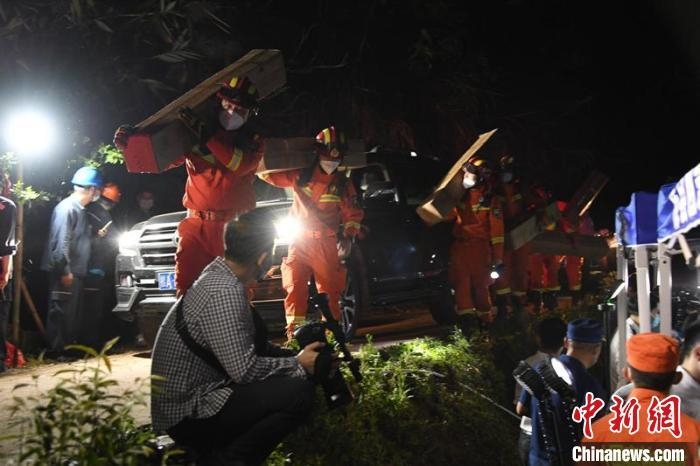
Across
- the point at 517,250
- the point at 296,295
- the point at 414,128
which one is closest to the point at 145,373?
the point at 296,295

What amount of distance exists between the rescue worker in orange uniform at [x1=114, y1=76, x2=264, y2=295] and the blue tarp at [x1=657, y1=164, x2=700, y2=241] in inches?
130

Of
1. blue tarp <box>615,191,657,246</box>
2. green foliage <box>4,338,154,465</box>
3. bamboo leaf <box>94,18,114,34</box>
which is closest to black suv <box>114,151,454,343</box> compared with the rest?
bamboo leaf <box>94,18,114,34</box>

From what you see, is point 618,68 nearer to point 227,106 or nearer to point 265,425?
point 227,106

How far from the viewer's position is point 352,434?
5.06m

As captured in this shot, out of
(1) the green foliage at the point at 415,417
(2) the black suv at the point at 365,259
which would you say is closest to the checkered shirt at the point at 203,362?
(1) the green foliage at the point at 415,417

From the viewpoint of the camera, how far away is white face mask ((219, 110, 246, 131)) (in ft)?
18.6

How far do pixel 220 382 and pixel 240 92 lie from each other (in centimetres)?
285

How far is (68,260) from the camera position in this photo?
24.5 feet

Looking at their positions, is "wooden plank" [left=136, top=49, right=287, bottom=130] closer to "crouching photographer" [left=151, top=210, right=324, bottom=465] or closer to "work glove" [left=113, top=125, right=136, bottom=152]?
"work glove" [left=113, top=125, right=136, bottom=152]

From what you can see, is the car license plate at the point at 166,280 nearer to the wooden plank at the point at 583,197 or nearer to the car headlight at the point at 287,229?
the car headlight at the point at 287,229

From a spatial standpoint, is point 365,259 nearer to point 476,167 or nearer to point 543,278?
point 476,167

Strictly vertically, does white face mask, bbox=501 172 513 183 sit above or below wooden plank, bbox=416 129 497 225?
above

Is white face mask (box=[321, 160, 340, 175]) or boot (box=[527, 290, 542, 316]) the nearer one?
white face mask (box=[321, 160, 340, 175])

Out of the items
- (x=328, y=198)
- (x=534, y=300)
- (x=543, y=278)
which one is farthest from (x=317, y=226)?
(x=543, y=278)
